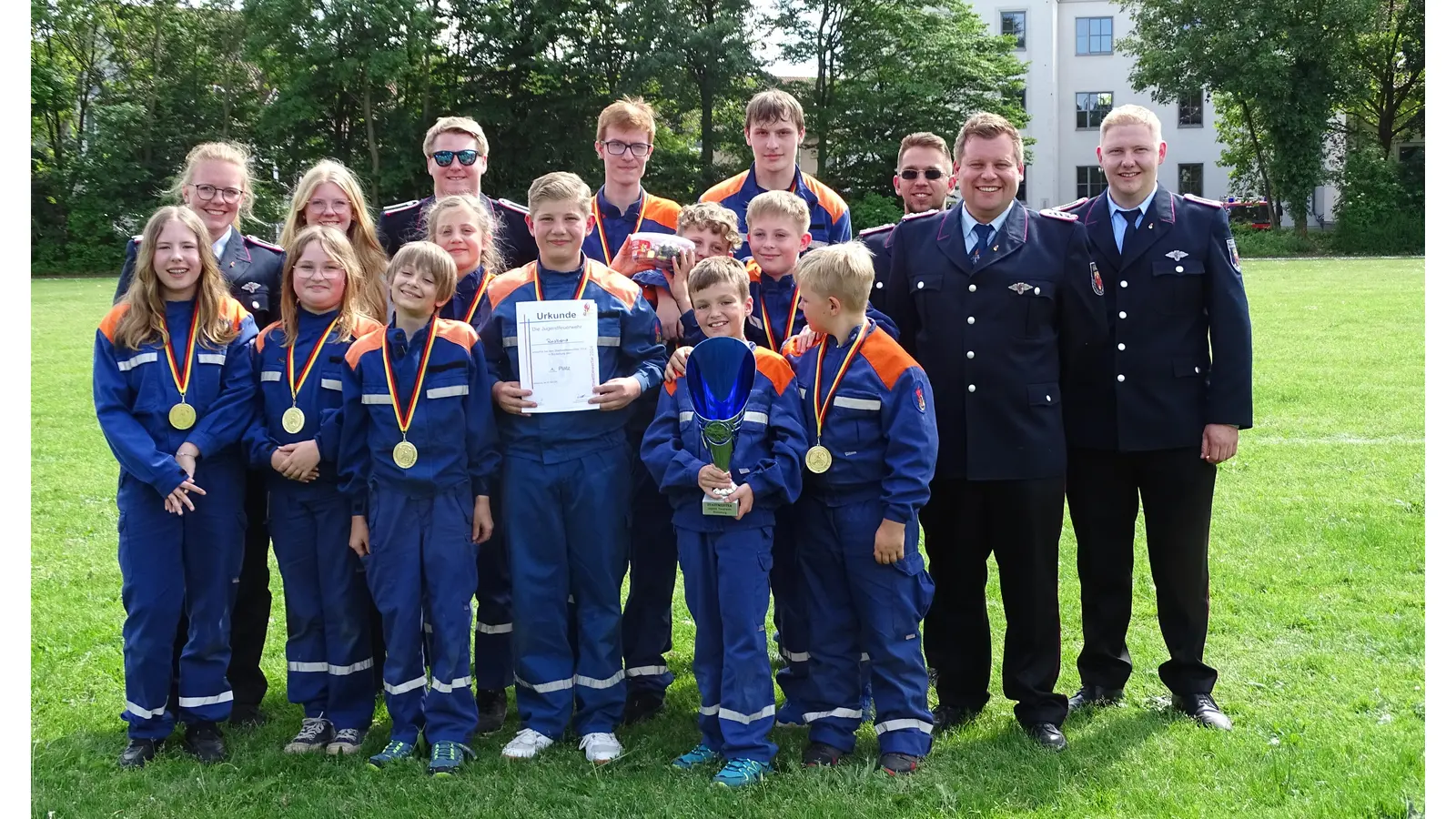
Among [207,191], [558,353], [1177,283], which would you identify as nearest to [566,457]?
[558,353]

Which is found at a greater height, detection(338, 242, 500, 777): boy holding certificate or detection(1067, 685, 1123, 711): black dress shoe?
detection(338, 242, 500, 777): boy holding certificate

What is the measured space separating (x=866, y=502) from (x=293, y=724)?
9.04 feet

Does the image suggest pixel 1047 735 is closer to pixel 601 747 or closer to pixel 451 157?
pixel 601 747

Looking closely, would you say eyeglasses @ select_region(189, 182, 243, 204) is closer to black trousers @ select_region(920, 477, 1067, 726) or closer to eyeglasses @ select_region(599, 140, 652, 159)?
eyeglasses @ select_region(599, 140, 652, 159)

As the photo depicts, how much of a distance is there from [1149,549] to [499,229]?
3.38 meters

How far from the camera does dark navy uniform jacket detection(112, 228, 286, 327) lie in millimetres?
5195

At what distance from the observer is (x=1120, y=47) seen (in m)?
47.2

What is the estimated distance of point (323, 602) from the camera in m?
4.83

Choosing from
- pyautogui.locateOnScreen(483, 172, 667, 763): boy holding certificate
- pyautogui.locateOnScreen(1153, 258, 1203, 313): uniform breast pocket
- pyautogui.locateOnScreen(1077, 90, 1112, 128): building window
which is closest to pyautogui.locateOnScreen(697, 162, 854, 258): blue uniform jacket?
pyautogui.locateOnScreen(483, 172, 667, 763): boy holding certificate

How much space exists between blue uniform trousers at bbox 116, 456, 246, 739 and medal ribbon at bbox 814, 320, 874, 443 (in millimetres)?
2405

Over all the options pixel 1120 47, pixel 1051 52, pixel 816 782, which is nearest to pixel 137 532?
pixel 816 782

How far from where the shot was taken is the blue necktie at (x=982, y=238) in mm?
4738

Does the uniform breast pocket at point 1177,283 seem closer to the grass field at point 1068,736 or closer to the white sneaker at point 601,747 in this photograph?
the grass field at point 1068,736

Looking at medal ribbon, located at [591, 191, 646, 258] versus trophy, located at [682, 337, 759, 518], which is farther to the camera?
medal ribbon, located at [591, 191, 646, 258]
